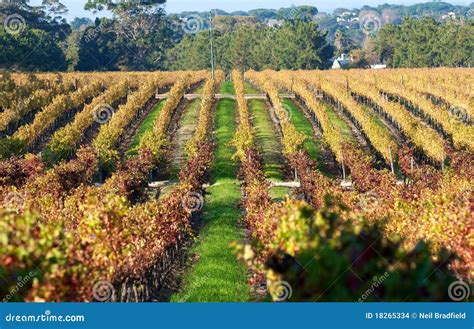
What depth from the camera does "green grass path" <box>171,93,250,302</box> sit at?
20828mm

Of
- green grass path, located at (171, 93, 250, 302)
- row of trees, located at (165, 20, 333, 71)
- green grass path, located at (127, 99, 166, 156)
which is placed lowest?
row of trees, located at (165, 20, 333, 71)

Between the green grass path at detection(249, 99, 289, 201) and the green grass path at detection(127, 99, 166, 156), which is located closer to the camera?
the green grass path at detection(249, 99, 289, 201)

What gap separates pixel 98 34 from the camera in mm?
117312

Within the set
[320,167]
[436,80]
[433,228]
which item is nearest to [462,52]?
[436,80]

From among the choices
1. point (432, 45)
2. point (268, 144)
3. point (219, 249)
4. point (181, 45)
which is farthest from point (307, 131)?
point (181, 45)

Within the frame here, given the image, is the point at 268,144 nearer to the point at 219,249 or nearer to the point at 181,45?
Answer: the point at 219,249

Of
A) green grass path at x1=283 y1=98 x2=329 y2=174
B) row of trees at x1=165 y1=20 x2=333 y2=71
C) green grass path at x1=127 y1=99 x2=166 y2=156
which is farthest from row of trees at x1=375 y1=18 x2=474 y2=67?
green grass path at x1=127 y1=99 x2=166 y2=156

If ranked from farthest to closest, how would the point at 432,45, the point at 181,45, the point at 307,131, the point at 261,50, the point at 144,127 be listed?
the point at 181,45, the point at 261,50, the point at 432,45, the point at 144,127, the point at 307,131

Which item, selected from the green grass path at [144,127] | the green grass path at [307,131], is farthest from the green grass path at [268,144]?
the green grass path at [144,127]

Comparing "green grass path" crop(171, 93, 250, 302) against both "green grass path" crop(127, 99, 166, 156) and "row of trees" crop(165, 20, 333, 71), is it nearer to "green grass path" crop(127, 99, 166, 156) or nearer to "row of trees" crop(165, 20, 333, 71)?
"green grass path" crop(127, 99, 166, 156)

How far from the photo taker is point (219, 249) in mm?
25953

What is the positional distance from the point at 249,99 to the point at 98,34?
2116 inches

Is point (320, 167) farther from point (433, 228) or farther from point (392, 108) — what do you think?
point (433, 228)

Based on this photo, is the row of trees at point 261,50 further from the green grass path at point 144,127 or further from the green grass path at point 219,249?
the green grass path at point 219,249
